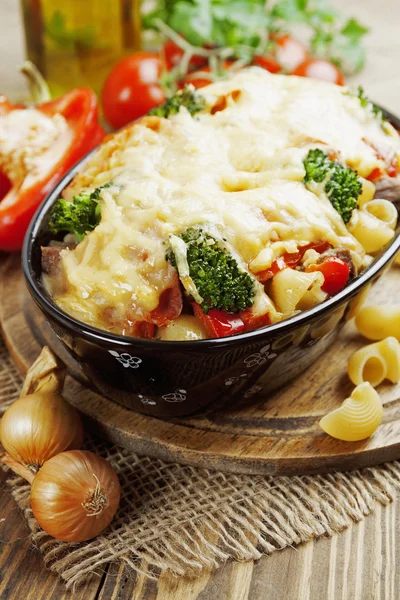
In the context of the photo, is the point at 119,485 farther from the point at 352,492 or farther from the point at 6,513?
the point at 352,492

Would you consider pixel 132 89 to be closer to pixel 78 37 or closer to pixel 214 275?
pixel 78 37

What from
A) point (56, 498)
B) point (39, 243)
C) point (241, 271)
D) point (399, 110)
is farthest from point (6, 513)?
point (399, 110)

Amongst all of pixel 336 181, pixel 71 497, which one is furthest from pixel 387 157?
pixel 71 497

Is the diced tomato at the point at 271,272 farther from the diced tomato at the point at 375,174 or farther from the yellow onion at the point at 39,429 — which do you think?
the yellow onion at the point at 39,429

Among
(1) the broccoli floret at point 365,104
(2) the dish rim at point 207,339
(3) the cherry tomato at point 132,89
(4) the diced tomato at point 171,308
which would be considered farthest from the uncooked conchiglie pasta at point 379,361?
(3) the cherry tomato at point 132,89

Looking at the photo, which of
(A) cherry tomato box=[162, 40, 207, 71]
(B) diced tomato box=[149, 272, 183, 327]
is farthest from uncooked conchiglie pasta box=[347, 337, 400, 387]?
(A) cherry tomato box=[162, 40, 207, 71]
